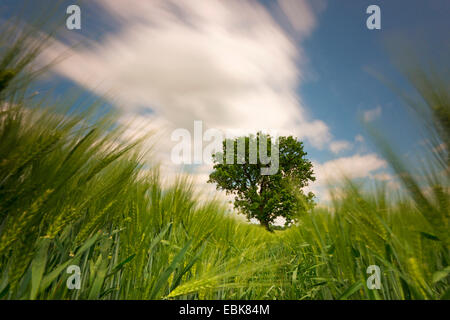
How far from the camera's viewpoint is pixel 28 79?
30.1 inches

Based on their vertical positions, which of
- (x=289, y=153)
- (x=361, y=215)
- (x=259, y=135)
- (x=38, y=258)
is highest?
(x=259, y=135)

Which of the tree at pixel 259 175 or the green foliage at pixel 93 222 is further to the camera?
the tree at pixel 259 175

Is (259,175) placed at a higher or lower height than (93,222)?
higher

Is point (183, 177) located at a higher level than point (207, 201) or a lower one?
higher

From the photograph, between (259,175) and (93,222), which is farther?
(259,175)

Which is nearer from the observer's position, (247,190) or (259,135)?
(247,190)

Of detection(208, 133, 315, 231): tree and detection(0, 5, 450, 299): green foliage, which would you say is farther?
detection(208, 133, 315, 231): tree

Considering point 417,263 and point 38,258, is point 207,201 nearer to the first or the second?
point 38,258

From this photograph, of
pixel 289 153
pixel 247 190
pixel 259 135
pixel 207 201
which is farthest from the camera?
pixel 259 135
